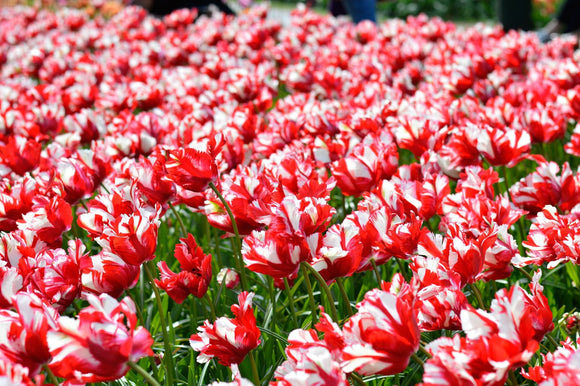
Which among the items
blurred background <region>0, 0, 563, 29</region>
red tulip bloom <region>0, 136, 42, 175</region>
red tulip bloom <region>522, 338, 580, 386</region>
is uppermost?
red tulip bloom <region>522, 338, 580, 386</region>

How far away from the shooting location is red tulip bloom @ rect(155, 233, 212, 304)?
5.28ft

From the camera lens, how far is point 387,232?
1534 millimetres

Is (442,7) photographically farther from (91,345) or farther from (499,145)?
(91,345)

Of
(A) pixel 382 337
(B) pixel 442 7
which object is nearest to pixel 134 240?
(A) pixel 382 337

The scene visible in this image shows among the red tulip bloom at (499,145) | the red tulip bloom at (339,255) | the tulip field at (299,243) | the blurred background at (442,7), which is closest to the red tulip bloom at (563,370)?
the tulip field at (299,243)

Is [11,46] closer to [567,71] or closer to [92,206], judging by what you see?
[567,71]

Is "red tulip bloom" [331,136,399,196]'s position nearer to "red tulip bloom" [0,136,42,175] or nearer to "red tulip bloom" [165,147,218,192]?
"red tulip bloom" [165,147,218,192]

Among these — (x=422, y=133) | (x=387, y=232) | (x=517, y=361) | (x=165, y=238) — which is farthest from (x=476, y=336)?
(x=165, y=238)

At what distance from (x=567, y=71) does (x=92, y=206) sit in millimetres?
2595

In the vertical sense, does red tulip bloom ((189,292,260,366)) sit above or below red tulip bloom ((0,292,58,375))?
below

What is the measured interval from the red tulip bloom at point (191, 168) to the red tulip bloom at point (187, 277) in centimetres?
17


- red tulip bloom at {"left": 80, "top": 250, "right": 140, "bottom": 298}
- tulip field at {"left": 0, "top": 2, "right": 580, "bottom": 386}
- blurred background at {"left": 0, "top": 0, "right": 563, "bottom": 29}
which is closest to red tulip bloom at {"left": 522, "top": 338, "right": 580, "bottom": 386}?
tulip field at {"left": 0, "top": 2, "right": 580, "bottom": 386}

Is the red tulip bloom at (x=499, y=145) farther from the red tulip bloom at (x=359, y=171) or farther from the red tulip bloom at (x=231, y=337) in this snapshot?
the red tulip bloom at (x=231, y=337)

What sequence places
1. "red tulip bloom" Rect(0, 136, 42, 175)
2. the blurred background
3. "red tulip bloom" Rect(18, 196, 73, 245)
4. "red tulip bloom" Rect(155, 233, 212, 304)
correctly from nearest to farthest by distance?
"red tulip bloom" Rect(155, 233, 212, 304) → "red tulip bloom" Rect(18, 196, 73, 245) → "red tulip bloom" Rect(0, 136, 42, 175) → the blurred background
